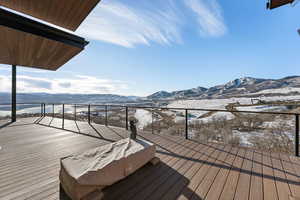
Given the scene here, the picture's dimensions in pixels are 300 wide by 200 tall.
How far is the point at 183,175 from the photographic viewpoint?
6.47 ft

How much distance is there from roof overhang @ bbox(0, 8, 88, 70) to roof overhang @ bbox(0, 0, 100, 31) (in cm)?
23

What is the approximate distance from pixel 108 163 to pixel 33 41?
12.4 feet

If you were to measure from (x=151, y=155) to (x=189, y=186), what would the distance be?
771mm

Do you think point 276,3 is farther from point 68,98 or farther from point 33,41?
point 68,98

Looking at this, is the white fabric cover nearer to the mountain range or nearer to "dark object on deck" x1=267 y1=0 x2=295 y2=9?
"dark object on deck" x1=267 y1=0 x2=295 y2=9

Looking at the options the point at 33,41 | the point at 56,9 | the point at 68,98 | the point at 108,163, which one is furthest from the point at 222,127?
the point at 68,98

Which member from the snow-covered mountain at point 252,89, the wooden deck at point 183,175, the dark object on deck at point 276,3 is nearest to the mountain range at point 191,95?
the snow-covered mountain at point 252,89

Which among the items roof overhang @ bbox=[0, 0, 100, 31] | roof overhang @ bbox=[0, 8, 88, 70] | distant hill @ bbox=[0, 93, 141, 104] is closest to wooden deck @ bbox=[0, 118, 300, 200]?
roof overhang @ bbox=[0, 8, 88, 70]

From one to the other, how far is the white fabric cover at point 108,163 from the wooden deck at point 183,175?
0.48 feet

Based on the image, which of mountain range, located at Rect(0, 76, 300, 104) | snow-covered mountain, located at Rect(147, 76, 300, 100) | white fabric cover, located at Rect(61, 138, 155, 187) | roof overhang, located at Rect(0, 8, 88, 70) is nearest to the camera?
white fabric cover, located at Rect(61, 138, 155, 187)

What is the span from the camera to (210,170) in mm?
2107

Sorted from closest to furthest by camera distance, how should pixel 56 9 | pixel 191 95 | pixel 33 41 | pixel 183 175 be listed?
pixel 183 175
pixel 56 9
pixel 33 41
pixel 191 95

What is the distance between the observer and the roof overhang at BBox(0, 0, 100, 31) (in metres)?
2.53

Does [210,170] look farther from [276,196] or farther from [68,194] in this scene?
[68,194]
